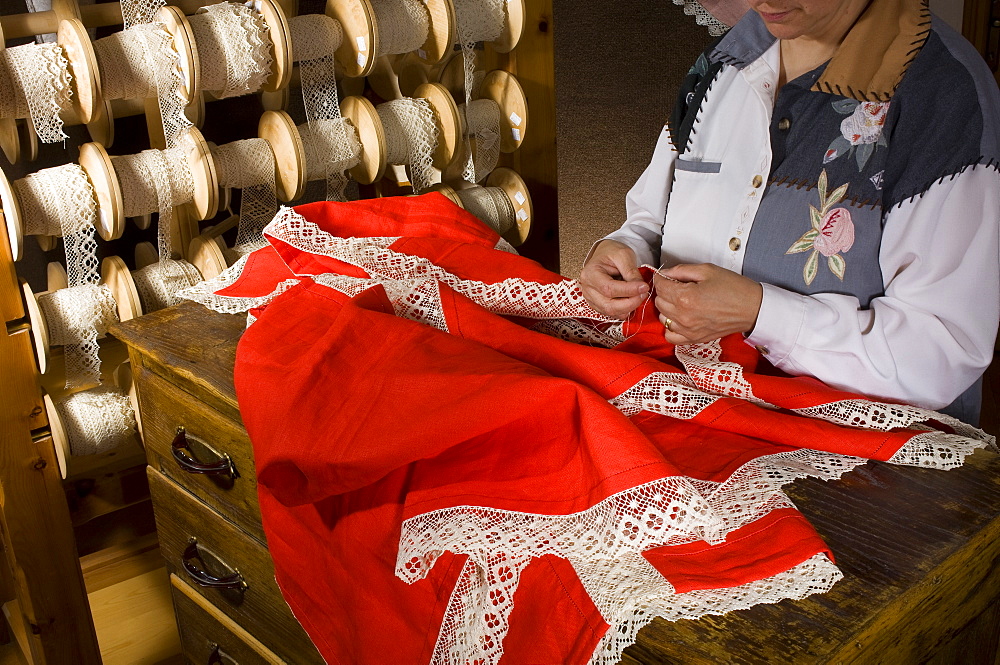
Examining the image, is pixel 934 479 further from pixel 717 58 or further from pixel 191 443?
pixel 191 443

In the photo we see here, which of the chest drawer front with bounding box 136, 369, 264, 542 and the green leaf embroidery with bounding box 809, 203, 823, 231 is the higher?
the green leaf embroidery with bounding box 809, 203, 823, 231

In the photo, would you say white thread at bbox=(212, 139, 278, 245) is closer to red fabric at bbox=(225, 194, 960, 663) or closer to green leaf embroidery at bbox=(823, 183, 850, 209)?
red fabric at bbox=(225, 194, 960, 663)

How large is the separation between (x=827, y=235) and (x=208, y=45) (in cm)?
96

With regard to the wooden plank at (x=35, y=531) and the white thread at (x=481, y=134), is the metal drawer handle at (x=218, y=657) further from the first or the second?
the white thread at (x=481, y=134)

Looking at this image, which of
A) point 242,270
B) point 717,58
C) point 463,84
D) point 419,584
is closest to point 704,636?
point 419,584

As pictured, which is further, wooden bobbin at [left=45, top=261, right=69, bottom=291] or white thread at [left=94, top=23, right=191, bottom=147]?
wooden bobbin at [left=45, top=261, right=69, bottom=291]

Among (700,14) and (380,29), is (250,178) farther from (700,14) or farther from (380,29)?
(700,14)

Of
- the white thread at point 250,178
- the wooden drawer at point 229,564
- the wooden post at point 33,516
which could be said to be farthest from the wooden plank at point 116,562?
the white thread at point 250,178

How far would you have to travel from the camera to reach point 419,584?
2.56ft

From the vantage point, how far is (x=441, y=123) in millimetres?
1714

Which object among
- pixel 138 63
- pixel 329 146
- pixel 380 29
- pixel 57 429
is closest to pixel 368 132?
pixel 329 146

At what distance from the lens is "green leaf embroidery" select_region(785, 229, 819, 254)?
1.06 meters

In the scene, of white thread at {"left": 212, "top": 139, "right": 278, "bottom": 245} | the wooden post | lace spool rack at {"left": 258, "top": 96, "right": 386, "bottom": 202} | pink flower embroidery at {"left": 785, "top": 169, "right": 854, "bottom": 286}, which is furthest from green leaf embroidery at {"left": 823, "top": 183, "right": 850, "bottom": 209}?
the wooden post

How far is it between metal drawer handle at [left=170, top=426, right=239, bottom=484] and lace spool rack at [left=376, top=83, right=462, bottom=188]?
2.18 feet
